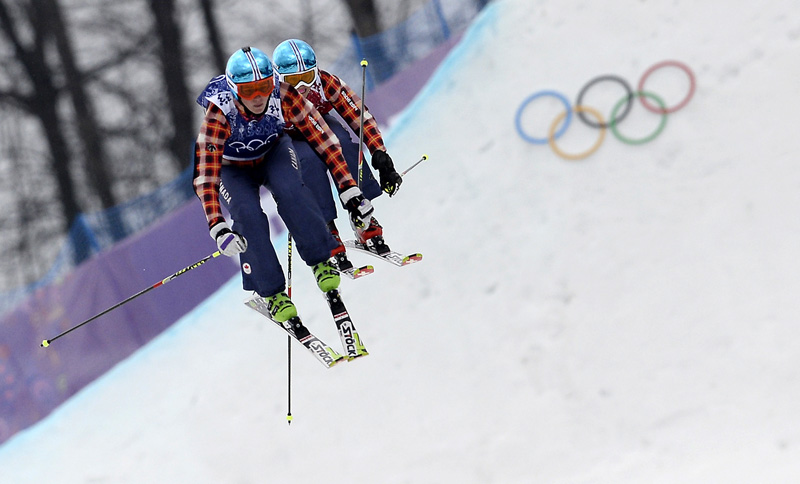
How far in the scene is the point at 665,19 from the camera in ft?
27.7

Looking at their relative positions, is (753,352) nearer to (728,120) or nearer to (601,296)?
(601,296)

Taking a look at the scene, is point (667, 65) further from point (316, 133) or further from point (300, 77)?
point (300, 77)

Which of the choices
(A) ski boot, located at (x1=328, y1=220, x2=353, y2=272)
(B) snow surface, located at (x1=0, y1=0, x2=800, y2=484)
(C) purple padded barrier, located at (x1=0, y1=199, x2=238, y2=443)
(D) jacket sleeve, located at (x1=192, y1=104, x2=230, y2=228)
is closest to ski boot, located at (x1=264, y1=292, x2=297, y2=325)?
(A) ski boot, located at (x1=328, y1=220, x2=353, y2=272)

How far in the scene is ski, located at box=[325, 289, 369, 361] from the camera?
4.12 m

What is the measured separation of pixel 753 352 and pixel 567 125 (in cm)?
295

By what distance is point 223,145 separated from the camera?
397 cm

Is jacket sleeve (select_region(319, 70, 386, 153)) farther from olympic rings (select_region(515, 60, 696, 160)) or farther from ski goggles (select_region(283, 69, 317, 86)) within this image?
olympic rings (select_region(515, 60, 696, 160))

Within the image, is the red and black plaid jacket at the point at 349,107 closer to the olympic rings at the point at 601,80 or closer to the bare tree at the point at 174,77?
the olympic rings at the point at 601,80

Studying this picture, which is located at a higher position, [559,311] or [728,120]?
[728,120]

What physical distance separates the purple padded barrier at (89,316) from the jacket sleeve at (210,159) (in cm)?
414

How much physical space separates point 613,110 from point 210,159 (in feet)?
18.3

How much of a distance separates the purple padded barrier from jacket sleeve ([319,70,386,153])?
3.91 m

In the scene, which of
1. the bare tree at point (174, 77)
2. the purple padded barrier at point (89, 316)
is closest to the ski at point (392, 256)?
the purple padded barrier at point (89, 316)

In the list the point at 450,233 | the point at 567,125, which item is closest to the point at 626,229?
the point at 567,125
